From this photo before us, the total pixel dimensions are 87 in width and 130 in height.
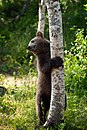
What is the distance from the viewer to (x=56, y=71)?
6.66 meters

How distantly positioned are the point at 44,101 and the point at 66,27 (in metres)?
7.08

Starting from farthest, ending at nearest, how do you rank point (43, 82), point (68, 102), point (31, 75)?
point (31, 75), point (68, 102), point (43, 82)

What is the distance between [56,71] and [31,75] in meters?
3.32

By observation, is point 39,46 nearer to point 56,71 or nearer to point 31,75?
point 56,71

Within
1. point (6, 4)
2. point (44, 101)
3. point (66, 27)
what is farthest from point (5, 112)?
point (6, 4)

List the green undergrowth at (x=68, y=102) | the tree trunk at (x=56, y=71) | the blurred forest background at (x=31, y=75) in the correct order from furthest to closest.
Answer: the blurred forest background at (x=31, y=75) < the green undergrowth at (x=68, y=102) < the tree trunk at (x=56, y=71)

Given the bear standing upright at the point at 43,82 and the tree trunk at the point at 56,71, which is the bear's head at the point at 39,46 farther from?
the tree trunk at the point at 56,71

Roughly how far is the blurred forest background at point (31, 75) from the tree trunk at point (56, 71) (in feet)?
0.55

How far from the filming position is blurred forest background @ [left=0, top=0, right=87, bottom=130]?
7574 millimetres

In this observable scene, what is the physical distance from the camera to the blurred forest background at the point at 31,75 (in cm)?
757

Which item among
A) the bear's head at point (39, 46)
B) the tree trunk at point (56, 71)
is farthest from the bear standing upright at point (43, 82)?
the tree trunk at point (56, 71)

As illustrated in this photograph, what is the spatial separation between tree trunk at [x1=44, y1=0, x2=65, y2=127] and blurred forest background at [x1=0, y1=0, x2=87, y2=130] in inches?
6.6

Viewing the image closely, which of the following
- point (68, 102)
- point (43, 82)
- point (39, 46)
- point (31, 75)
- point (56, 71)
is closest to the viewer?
point (56, 71)

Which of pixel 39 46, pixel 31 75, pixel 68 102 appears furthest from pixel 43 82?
pixel 31 75
